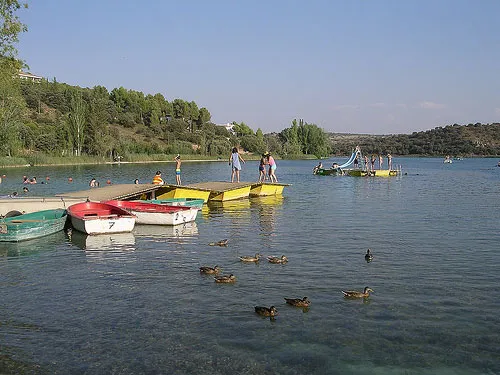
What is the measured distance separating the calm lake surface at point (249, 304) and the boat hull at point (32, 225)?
38cm

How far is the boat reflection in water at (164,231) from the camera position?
67.3 feet

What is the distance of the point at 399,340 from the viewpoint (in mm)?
9930

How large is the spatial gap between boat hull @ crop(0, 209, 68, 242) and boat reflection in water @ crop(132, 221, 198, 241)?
305 centimetres

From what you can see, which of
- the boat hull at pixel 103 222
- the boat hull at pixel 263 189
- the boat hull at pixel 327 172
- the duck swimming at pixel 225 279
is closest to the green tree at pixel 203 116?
the boat hull at pixel 327 172

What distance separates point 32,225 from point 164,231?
5.07 m

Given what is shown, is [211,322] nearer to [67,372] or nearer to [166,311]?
[166,311]

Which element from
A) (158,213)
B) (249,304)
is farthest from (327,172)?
(249,304)

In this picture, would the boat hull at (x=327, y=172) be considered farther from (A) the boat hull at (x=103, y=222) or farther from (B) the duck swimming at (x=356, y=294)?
(B) the duck swimming at (x=356, y=294)

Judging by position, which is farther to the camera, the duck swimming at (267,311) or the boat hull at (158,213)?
the boat hull at (158,213)

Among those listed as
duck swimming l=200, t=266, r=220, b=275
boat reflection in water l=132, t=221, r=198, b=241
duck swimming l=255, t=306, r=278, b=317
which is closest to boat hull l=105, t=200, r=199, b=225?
boat reflection in water l=132, t=221, r=198, b=241

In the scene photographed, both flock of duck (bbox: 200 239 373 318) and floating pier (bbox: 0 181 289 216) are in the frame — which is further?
floating pier (bbox: 0 181 289 216)

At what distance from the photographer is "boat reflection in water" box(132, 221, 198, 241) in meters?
20.5

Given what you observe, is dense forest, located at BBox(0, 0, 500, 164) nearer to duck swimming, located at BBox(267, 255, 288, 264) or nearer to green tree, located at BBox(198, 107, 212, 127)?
green tree, located at BBox(198, 107, 212, 127)

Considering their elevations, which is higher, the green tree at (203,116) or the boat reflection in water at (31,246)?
the green tree at (203,116)
